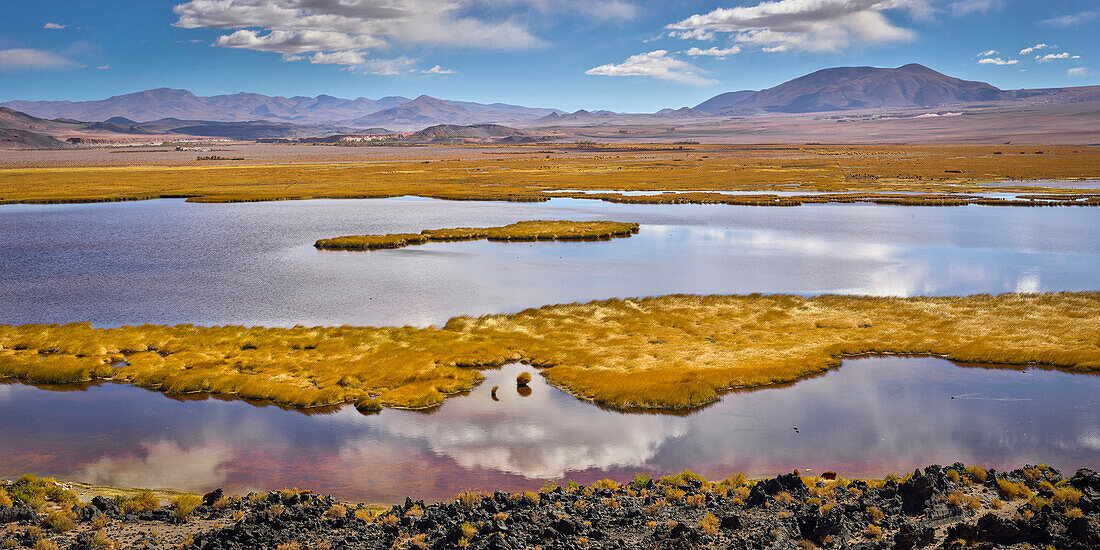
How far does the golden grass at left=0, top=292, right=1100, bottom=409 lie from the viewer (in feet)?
86.0

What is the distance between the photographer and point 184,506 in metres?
16.4

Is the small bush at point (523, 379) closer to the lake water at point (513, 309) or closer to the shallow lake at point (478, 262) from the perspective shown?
the lake water at point (513, 309)

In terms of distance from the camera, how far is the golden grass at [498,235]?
187 feet

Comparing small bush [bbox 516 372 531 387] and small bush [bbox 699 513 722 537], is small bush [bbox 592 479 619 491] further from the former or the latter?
small bush [bbox 516 372 531 387]

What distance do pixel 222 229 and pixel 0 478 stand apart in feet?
167

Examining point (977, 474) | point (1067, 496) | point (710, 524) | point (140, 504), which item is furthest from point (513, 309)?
point (1067, 496)

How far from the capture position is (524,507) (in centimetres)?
1639

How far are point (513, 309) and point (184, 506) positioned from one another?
22.1m

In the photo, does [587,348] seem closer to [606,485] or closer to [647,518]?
[606,485]

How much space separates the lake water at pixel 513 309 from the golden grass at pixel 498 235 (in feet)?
7.14

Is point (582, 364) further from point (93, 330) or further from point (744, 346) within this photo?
point (93, 330)

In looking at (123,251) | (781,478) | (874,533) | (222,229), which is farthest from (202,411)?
(222,229)

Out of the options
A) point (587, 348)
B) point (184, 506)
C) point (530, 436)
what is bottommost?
point (530, 436)

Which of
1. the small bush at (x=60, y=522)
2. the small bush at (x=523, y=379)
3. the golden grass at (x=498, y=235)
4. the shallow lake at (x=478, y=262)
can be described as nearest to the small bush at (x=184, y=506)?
the small bush at (x=60, y=522)
